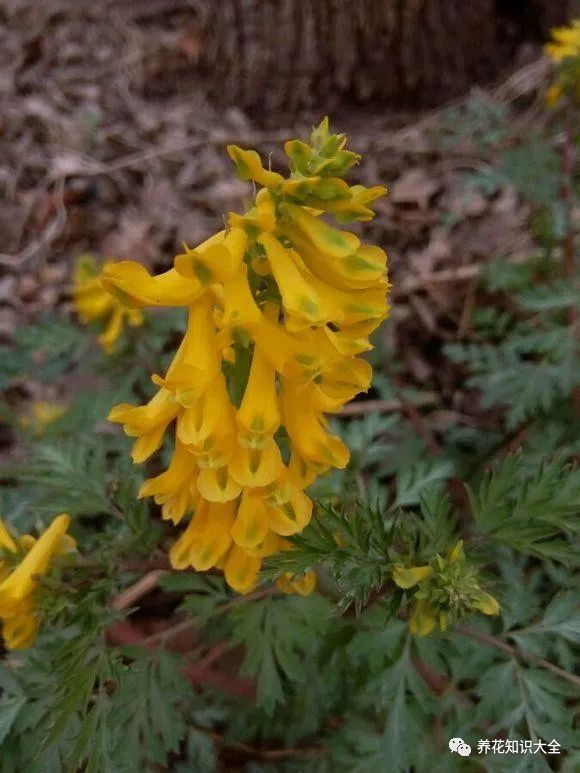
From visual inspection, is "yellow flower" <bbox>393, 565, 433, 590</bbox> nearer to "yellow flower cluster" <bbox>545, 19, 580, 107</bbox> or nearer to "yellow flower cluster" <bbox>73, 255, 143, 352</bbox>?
"yellow flower cluster" <bbox>73, 255, 143, 352</bbox>

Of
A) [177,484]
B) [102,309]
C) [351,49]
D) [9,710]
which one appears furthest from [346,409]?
[351,49]

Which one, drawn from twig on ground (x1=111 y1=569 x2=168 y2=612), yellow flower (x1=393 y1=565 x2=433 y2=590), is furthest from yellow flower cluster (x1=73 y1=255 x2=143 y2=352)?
yellow flower (x1=393 y1=565 x2=433 y2=590)

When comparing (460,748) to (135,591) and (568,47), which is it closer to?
(135,591)

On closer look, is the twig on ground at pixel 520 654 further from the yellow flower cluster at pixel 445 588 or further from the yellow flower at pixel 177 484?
the yellow flower at pixel 177 484

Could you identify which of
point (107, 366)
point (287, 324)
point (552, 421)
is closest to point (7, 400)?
point (107, 366)

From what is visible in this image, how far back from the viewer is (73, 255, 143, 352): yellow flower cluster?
3.07 meters

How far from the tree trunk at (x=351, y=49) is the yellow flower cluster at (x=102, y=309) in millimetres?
2414

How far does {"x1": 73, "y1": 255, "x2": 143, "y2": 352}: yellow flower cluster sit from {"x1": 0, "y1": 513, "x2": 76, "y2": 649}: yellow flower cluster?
1.23 meters

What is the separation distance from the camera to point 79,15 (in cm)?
587

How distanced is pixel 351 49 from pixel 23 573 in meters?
4.03

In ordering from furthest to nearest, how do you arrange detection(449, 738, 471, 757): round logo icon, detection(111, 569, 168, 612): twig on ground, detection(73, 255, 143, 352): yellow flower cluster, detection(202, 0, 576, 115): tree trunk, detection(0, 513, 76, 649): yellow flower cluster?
1. detection(202, 0, 576, 115): tree trunk
2. detection(73, 255, 143, 352): yellow flower cluster
3. detection(111, 569, 168, 612): twig on ground
4. detection(449, 738, 471, 757): round logo icon
5. detection(0, 513, 76, 649): yellow flower cluster

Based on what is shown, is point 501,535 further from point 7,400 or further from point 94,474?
point 7,400

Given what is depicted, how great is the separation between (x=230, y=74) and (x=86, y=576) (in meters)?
4.00

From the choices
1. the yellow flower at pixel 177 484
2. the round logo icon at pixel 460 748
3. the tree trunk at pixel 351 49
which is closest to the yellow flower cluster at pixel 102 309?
the yellow flower at pixel 177 484
